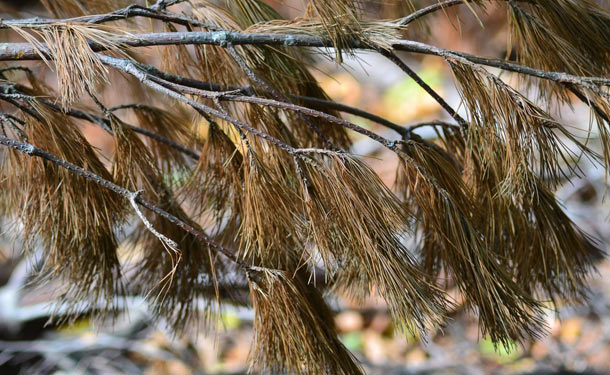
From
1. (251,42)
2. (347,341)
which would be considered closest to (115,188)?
(251,42)

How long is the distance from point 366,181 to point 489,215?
0.74 feet

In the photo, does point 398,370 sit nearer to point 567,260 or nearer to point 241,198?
point 567,260

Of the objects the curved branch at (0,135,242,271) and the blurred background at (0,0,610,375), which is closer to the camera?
the curved branch at (0,135,242,271)

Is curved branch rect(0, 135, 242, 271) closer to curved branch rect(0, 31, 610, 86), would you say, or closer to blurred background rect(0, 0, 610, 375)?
curved branch rect(0, 31, 610, 86)

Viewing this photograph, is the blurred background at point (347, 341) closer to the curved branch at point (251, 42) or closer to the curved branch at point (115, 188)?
the curved branch at point (251, 42)

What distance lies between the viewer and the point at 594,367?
1722mm

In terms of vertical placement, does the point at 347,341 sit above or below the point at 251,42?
below

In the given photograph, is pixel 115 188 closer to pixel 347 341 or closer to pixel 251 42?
pixel 251 42

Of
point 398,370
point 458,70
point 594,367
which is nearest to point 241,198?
point 458,70

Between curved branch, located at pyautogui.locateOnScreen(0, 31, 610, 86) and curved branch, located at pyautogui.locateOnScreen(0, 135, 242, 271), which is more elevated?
curved branch, located at pyautogui.locateOnScreen(0, 31, 610, 86)

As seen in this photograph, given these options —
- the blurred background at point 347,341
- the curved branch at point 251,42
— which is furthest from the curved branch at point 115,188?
the blurred background at point 347,341

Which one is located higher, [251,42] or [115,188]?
[251,42]

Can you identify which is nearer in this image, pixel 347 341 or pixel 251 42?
pixel 251 42

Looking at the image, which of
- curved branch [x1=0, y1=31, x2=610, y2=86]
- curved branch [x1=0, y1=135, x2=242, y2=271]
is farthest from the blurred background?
curved branch [x1=0, y1=135, x2=242, y2=271]
